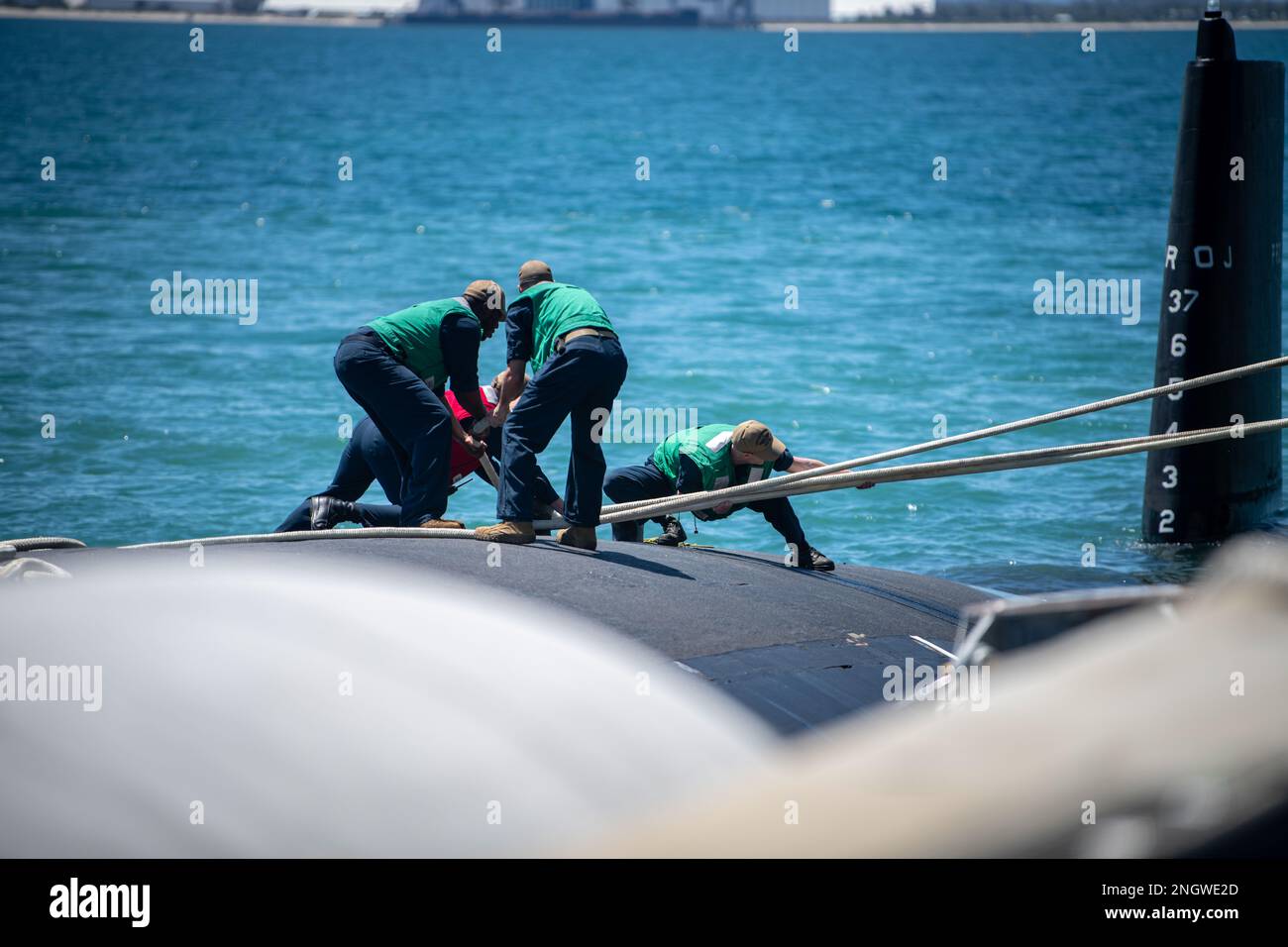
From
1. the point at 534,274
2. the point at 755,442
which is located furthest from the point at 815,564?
the point at 534,274

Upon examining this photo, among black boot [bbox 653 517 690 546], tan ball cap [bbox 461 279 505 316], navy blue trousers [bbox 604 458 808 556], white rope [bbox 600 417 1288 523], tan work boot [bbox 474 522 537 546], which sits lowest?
black boot [bbox 653 517 690 546]

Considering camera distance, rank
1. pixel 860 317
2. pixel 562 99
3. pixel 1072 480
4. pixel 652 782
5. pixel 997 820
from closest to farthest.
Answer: pixel 997 820
pixel 652 782
pixel 1072 480
pixel 860 317
pixel 562 99

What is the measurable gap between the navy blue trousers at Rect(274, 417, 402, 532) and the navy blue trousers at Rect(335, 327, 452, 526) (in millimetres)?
394

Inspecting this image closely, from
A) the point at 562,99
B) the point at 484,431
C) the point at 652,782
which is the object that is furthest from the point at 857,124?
the point at 652,782

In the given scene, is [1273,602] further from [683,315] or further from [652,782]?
[683,315]

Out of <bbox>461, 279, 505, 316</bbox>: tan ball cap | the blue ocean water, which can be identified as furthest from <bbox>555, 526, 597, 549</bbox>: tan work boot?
the blue ocean water

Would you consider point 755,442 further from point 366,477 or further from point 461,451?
point 366,477

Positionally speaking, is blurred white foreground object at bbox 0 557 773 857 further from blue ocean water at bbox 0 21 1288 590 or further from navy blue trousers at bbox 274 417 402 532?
blue ocean water at bbox 0 21 1288 590

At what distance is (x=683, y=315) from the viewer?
30453 millimetres

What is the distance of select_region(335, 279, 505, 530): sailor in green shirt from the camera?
8.89 metres

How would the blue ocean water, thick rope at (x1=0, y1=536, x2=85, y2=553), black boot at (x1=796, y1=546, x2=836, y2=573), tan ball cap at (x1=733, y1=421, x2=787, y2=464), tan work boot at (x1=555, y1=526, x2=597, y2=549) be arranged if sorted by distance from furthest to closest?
1. the blue ocean water
2. black boot at (x1=796, y1=546, x2=836, y2=573)
3. tan ball cap at (x1=733, y1=421, x2=787, y2=464)
4. tan work boot at (x1=555, y1=526, x2=597, y2=549)
5. thick rope at (x1=0, y1=536, x2=85, y2=553)

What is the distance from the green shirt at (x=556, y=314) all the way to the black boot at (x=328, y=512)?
1.66 meters

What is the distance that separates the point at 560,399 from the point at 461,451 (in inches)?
60.2
